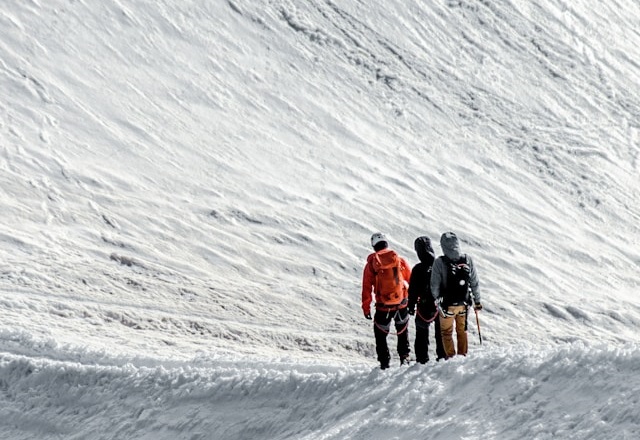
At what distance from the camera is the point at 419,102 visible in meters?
30.4

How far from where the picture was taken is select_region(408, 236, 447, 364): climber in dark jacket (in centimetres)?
934

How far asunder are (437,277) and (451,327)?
2.07ft

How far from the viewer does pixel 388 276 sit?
9367 mm

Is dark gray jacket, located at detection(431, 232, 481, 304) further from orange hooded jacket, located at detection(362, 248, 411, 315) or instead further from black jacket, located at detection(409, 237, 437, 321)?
orange hooded jacket, located at detection(362, 248, 411, 315)

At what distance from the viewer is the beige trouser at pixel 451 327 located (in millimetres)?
9211

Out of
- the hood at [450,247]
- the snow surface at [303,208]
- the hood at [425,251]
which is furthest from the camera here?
the hood at [425,251]

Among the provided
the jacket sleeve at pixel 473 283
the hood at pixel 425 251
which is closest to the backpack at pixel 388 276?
the hood at pixel 425 251

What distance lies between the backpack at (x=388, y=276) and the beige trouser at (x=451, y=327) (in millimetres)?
516

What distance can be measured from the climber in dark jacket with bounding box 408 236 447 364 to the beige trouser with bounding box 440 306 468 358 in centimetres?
11

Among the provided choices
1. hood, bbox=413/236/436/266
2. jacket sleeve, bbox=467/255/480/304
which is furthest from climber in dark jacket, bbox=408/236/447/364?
jacket sleeve, bbox=467/255/480/304

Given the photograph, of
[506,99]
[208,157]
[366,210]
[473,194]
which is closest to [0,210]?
[208,157]

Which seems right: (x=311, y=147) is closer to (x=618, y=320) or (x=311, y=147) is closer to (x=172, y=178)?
(x=172, y=178)

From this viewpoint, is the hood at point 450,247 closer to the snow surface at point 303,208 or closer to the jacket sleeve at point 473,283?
the jacket sleeve at point 473,283

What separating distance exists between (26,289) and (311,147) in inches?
494
